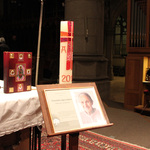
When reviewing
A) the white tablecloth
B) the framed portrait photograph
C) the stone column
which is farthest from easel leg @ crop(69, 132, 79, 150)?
the stone column

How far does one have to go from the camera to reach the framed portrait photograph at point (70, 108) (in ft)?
6.30

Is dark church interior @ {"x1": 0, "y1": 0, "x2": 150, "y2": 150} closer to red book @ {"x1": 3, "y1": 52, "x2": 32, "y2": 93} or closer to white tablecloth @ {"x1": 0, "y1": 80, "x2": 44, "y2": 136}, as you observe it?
white tablecloth @ {"x1": 0, "y1": 80, "x2": 44, "y2": 136}

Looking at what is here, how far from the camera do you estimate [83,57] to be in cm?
742

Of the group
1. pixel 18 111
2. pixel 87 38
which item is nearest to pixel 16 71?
pixel 18 111

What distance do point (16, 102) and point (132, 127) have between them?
10.4 feet

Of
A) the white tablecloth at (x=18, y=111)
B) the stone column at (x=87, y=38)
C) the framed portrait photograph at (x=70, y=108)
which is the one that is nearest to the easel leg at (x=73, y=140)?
the framed portrait photograph at (x=70, y=108)

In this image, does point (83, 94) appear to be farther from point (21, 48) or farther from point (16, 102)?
point (21, 48)

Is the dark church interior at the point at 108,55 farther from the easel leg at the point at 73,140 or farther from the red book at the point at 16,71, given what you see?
the easel leg at the point at 73,140

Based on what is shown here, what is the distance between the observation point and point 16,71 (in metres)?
2.31

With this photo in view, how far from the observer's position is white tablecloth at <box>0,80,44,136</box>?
207cm

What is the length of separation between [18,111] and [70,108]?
0.46 m

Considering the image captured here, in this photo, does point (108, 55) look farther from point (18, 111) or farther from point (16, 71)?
point (18, 111)

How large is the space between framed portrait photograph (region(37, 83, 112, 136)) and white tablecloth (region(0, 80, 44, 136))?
0.95 ft

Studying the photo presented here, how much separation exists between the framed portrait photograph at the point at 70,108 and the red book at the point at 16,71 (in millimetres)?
402
